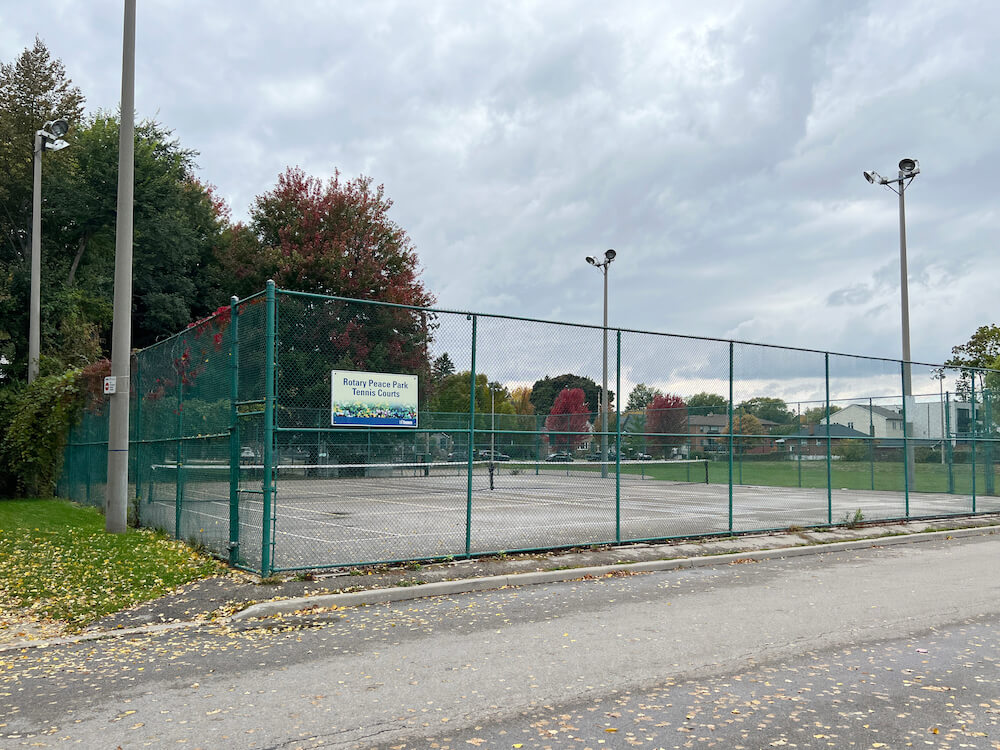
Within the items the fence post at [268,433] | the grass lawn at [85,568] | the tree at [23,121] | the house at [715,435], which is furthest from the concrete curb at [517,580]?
the tree at [23,121]

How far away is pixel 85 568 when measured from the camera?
32.8 feet

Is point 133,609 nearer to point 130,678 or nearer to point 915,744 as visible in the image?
point 130,678

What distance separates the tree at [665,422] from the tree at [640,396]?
0.12 meters

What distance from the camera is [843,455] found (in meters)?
18.6

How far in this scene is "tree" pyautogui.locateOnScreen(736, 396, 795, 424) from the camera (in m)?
14.7

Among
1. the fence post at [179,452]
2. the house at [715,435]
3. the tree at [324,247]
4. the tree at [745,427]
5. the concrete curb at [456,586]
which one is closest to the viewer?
the concrete curb at [456,586]

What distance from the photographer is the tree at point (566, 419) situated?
12.7 metres

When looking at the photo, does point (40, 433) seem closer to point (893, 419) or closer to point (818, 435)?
point (818, 435)

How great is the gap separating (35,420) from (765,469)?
59.9 ft

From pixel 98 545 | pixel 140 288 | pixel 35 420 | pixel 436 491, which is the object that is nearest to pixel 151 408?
pixel 98 545

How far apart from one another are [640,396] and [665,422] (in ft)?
5.83

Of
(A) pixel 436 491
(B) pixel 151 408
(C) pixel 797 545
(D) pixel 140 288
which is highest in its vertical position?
(D) pixel 140 288

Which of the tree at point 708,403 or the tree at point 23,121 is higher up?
the tree at point 23,121

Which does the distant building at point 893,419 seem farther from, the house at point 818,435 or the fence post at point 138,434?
the fence post at point 138,434
